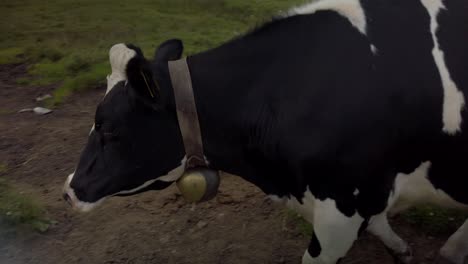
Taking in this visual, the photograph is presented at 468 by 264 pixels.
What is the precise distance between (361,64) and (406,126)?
0.34 meters

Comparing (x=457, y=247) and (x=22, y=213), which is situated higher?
(x=457, y=247)

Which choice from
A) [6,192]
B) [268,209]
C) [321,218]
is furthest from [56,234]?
[321,218]

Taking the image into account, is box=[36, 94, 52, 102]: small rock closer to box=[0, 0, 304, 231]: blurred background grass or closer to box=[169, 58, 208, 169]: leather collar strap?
box=[0, 0, 304, 231]: blurred background grass

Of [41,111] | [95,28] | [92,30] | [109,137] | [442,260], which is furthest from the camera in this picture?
[95,28]

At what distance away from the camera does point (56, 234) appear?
4.31m

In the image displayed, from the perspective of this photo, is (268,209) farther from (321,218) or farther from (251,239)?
(321,218)

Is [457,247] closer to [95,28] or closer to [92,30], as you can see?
[92,30]

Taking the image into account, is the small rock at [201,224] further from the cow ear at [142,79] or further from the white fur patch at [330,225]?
the cow ear at [142,79]

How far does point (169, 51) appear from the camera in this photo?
3199mm

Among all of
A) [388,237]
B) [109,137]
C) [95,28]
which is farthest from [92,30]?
[388,237]

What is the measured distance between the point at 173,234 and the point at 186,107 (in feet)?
4.78

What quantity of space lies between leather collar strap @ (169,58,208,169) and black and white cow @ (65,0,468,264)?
0.03 m

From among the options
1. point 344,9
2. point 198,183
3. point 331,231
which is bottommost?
point 331,231

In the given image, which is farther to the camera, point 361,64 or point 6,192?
point 6,192
